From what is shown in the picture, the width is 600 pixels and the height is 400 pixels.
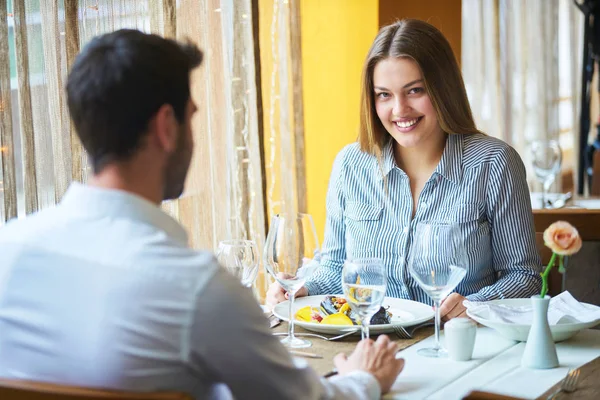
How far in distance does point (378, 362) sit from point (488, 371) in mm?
257

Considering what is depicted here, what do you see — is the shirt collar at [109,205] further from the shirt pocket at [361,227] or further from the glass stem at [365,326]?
the shirt pocket at [361,227]

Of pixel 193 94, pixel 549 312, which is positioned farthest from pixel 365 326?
pixel 193 94

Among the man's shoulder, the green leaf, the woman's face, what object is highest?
the woman's face

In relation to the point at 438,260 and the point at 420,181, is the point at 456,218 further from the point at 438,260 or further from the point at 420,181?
the point at 438,260

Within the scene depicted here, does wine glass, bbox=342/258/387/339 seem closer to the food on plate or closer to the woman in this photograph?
the food on plate

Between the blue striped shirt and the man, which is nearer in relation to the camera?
the man

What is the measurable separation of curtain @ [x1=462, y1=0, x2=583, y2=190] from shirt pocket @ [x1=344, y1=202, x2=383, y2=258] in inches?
181

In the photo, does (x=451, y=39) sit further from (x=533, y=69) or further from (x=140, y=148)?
(x=140, y=148)

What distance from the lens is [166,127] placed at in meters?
1.20

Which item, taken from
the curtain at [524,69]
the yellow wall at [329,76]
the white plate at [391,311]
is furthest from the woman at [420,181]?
the curtain at [524,69]

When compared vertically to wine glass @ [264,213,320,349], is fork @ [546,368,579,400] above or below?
below

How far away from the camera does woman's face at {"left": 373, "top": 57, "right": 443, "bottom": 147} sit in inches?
91.1

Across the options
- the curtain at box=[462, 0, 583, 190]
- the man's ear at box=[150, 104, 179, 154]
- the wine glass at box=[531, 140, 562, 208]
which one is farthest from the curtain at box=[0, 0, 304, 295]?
the curtain at box=[462, 0, 583, 190]

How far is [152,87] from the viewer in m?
1.17
